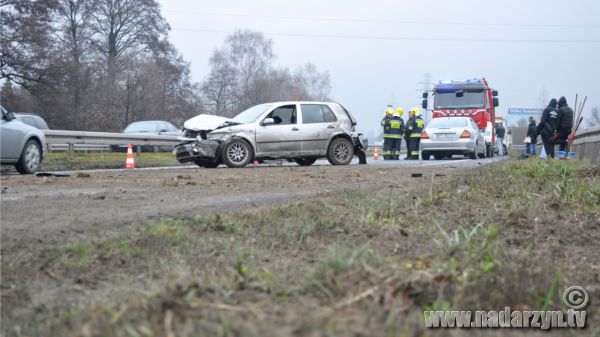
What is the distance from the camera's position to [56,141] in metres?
19.2

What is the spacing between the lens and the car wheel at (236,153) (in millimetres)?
14602

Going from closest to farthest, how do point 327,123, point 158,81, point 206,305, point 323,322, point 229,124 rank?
1. point 323,322
2. point 206,305
3. point 229,124
4. point 327,123
5. point 158,81

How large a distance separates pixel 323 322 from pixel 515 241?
8.59 feet

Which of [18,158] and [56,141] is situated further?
[56,141]

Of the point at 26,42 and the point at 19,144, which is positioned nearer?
the point at 19,144

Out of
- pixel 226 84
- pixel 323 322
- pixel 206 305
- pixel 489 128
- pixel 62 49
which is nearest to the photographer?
pixel 323 322

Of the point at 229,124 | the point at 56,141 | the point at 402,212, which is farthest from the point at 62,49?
the point at 402,212

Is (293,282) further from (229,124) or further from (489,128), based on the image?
(489,128)

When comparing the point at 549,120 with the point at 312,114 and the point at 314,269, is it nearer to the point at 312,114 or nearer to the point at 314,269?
the point at 312,114

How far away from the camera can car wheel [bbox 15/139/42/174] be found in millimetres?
12727

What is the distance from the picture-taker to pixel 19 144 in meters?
12.6

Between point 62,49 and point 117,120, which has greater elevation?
point 62,49

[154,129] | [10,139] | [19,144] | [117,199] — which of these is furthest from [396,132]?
[117,199]

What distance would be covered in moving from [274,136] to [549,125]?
8.36m
